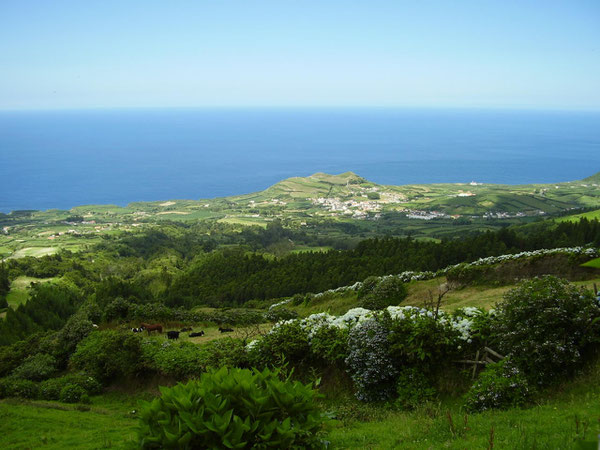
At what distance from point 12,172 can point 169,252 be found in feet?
534

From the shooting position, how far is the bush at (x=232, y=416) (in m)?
3.89

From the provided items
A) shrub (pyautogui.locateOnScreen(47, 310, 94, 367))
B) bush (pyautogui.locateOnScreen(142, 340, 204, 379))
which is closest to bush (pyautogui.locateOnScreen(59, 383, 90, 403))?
bush (pyautogui.locateOnScreen(142, 340, 204, 379))

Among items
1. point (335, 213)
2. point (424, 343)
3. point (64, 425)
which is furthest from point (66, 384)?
point (335, 213)

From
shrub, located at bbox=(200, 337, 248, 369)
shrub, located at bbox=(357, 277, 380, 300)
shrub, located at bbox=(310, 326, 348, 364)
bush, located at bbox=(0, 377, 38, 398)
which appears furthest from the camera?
shrub, located at bbox=(357, 277, 380, 300)

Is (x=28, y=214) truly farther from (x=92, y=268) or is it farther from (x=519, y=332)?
(x=519, y=332)

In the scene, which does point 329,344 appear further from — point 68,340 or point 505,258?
point 68,340

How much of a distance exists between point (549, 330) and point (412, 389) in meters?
2.81

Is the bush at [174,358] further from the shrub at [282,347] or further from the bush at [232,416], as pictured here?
the bush at [232,416]

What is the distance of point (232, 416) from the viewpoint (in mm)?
4156

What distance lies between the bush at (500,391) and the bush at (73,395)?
12.0 m

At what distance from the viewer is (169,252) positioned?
8219 centimetres

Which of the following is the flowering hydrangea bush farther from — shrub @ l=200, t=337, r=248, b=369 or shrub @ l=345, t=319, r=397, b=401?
shrub @ l=200, t=337, r=248, b=369

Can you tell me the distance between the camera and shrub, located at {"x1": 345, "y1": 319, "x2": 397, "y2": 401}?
8.55m

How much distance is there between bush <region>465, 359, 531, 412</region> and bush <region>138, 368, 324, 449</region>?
3.76 m
